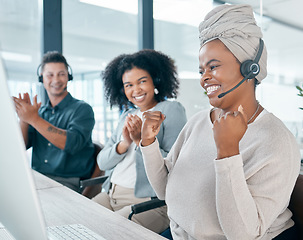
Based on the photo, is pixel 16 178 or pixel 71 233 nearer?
pixel 16 178

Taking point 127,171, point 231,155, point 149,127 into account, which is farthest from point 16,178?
point 127,171

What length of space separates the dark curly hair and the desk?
86 centimetres

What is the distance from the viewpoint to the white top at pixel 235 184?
2.69ft

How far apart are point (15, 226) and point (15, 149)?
0.56ft

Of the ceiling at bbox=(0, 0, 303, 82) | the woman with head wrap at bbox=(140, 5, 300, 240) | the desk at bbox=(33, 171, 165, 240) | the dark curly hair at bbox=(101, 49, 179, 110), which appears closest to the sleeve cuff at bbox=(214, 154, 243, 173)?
the woman with head wrap at bbox=(140, 5, 300, 240)

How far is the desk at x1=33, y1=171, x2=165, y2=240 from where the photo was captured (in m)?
0.87

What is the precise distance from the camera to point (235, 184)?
Answer: 2.65 feet

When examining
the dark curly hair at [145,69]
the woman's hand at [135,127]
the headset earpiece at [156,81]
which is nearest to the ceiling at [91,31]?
the dark curly hair at [145,69]

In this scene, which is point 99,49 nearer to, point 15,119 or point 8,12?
point 8,12

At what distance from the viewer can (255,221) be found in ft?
2.72

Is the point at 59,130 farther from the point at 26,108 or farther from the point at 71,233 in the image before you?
the point at 71,233

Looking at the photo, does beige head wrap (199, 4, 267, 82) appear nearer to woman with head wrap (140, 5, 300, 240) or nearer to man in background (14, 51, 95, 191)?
woman with head wrap (140, 5, 300, 240)

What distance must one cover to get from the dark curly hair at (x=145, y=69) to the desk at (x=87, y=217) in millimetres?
858

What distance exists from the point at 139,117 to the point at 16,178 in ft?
3.82
